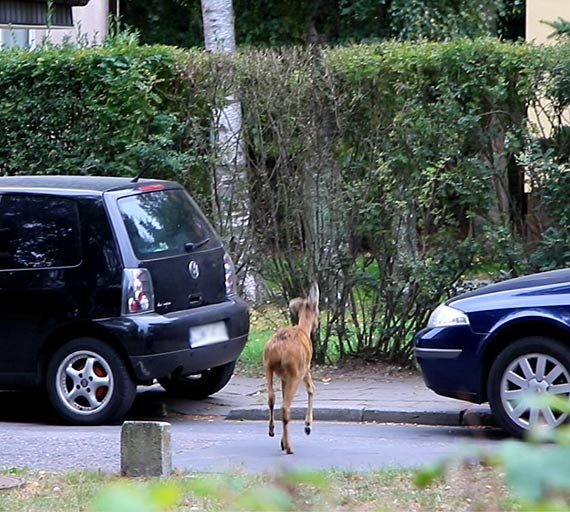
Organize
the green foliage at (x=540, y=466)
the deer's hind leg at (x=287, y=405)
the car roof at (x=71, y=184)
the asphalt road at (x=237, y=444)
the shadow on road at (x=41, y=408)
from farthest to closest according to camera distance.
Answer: the shadow on road at (x=41, y=408), the car roof at (x=71, y=184), the deer's hind leg at (x=287, y=405), the asphalt road at (x=237, y=444), the green foliage at (x=540, y=466)

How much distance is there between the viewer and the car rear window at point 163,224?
9438 mm

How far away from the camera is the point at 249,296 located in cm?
1241

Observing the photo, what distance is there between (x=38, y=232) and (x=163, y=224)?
0.95 meters

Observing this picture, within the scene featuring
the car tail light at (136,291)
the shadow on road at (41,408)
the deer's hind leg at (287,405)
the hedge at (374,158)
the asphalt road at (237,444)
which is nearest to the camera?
the asphalt road at (237,444)

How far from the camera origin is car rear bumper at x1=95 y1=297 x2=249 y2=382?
9.20 metres

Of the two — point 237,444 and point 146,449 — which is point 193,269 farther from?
point 146,449

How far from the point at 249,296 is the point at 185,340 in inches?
119

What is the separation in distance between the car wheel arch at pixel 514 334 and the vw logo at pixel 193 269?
2334mm

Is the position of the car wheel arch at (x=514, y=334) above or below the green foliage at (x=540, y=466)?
below

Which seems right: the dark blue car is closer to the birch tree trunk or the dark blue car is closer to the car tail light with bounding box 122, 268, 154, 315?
the car tail light with bounding box 122, 268, 154, 315

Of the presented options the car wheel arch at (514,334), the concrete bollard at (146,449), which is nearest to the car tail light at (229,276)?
the car wheel arch at (514,334)

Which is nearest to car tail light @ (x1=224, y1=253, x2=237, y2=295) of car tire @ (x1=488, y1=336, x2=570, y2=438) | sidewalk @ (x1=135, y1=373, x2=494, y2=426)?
sidewalk @ (x1=135, y1=373, x2=494, y2=426)

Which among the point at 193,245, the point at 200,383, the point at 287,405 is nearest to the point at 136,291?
the point at 193,245

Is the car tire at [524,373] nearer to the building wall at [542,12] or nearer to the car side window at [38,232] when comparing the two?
the car side window at [38,232]
